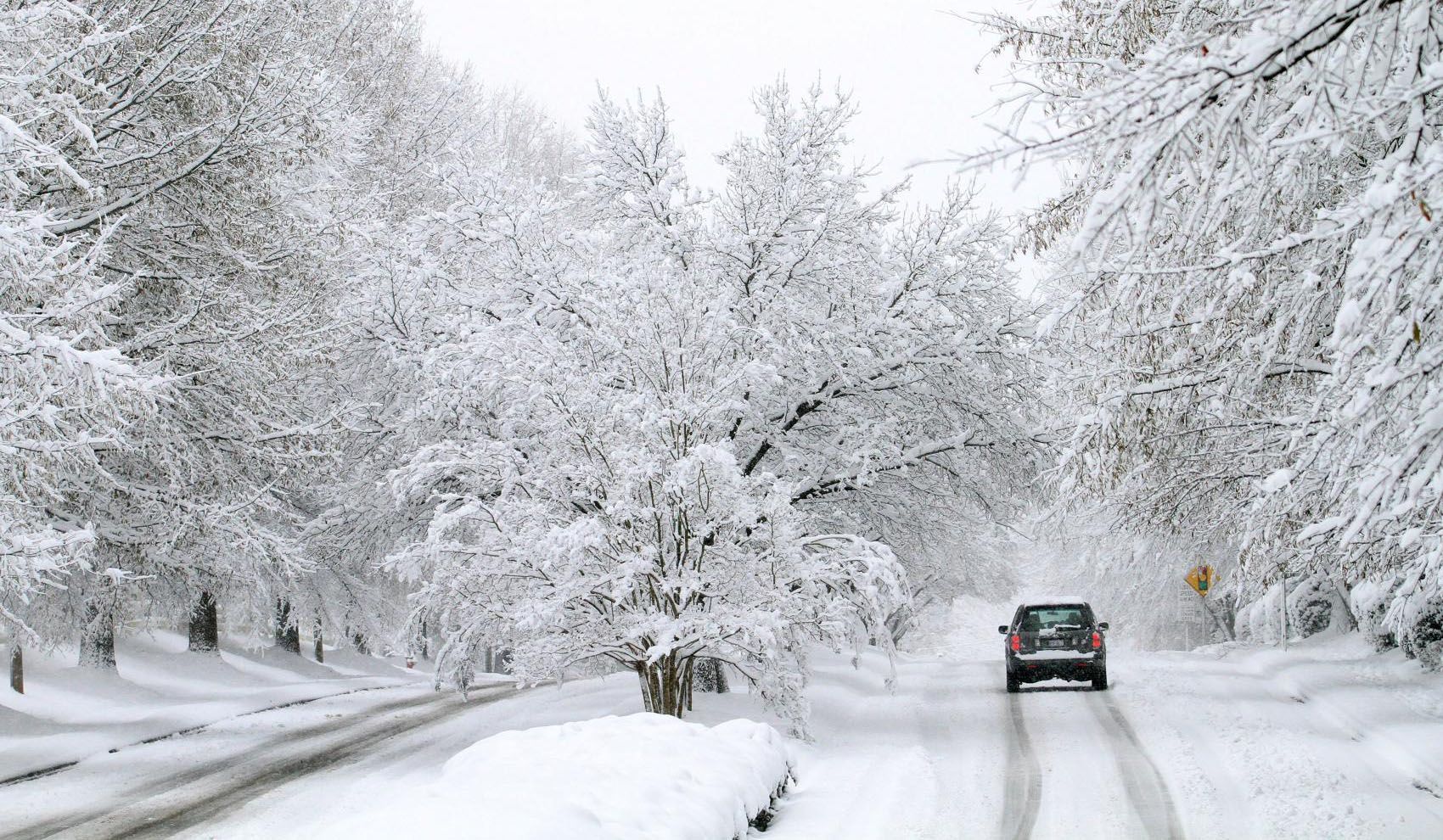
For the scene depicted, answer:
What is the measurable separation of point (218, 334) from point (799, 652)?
764 cm

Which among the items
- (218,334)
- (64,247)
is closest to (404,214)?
(218,334)

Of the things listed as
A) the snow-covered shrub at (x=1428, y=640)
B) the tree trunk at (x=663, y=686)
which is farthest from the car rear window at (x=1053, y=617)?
the tree trunk at (x=663, y=686)

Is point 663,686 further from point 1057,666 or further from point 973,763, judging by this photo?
point 1057,666

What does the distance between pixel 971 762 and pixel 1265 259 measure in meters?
7.13

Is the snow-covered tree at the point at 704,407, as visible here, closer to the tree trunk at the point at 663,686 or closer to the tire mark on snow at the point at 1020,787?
the tree trunk at the point at 663,686

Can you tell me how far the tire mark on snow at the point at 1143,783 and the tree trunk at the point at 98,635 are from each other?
1203 centimetres

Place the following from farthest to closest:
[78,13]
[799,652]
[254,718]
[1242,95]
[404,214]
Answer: [404,214] → [254,718] → [799,652] → [78,13] → [1242,95]

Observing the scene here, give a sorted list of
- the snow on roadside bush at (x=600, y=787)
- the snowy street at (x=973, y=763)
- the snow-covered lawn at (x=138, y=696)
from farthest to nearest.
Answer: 1. the snow-covered lawn at (x=138, y=696)
2. the snowy street at (x=973, y=763)
3. the snow on roadside bush at (x=600, y=787)

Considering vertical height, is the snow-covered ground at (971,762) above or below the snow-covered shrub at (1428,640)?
below

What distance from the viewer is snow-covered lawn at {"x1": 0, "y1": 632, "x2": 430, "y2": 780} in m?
15.0

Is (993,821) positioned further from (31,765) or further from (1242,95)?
(31,765)

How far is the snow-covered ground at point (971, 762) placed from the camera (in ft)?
30.9

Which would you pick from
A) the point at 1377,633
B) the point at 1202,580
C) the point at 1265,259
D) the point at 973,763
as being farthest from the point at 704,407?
the point at 1202,580

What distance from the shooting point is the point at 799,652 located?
13.2 meters
